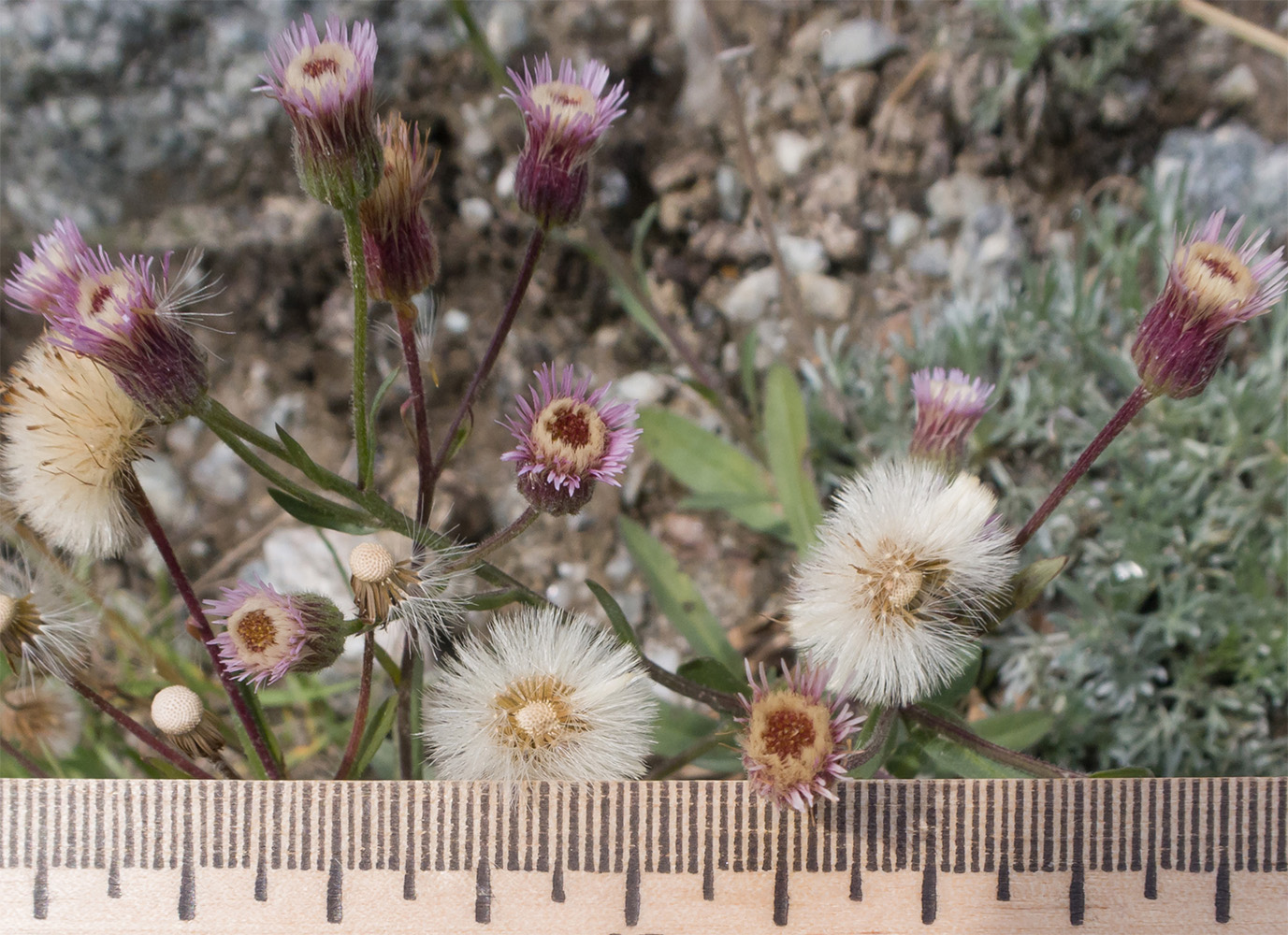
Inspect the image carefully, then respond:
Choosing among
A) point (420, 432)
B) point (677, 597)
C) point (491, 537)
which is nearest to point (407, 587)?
point (491, 537)

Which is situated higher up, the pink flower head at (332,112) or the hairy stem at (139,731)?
the pink flower head at (332,112)

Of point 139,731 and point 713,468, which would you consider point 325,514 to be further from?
point 713,468

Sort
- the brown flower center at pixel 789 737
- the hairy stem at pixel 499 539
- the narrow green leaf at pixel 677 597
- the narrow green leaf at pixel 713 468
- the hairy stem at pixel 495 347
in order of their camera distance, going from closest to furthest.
A: the brown flower center at pixel 789 737 < the hairy stem at pixel 499 539 < the hairy stem at pixel 495 347 < the narrow green leaf at pixel 677 597 < the narrow green leaf at pixel 713 468

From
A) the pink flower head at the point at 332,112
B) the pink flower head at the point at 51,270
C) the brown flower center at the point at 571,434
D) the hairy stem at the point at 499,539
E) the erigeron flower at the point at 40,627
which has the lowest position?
the erigeron flower at the point at 40,627

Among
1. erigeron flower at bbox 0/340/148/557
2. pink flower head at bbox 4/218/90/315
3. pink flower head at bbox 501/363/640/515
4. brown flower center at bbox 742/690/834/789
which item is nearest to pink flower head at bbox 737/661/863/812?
brown flower center at bbox 742/690/834/789

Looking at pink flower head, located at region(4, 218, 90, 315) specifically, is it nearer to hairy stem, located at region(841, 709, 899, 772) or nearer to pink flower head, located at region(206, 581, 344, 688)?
pink flower head, located at region(206, 581, 344, 688)

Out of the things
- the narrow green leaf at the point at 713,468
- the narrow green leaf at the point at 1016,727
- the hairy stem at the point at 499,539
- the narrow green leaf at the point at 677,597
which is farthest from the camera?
the narrow green leaf at the point at 713,468

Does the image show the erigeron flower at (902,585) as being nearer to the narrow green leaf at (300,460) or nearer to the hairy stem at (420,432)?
the hairy stem at (420,432)

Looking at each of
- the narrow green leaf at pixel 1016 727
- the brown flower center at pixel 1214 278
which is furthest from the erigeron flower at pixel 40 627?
the brown flower center at pixel 1214 278
